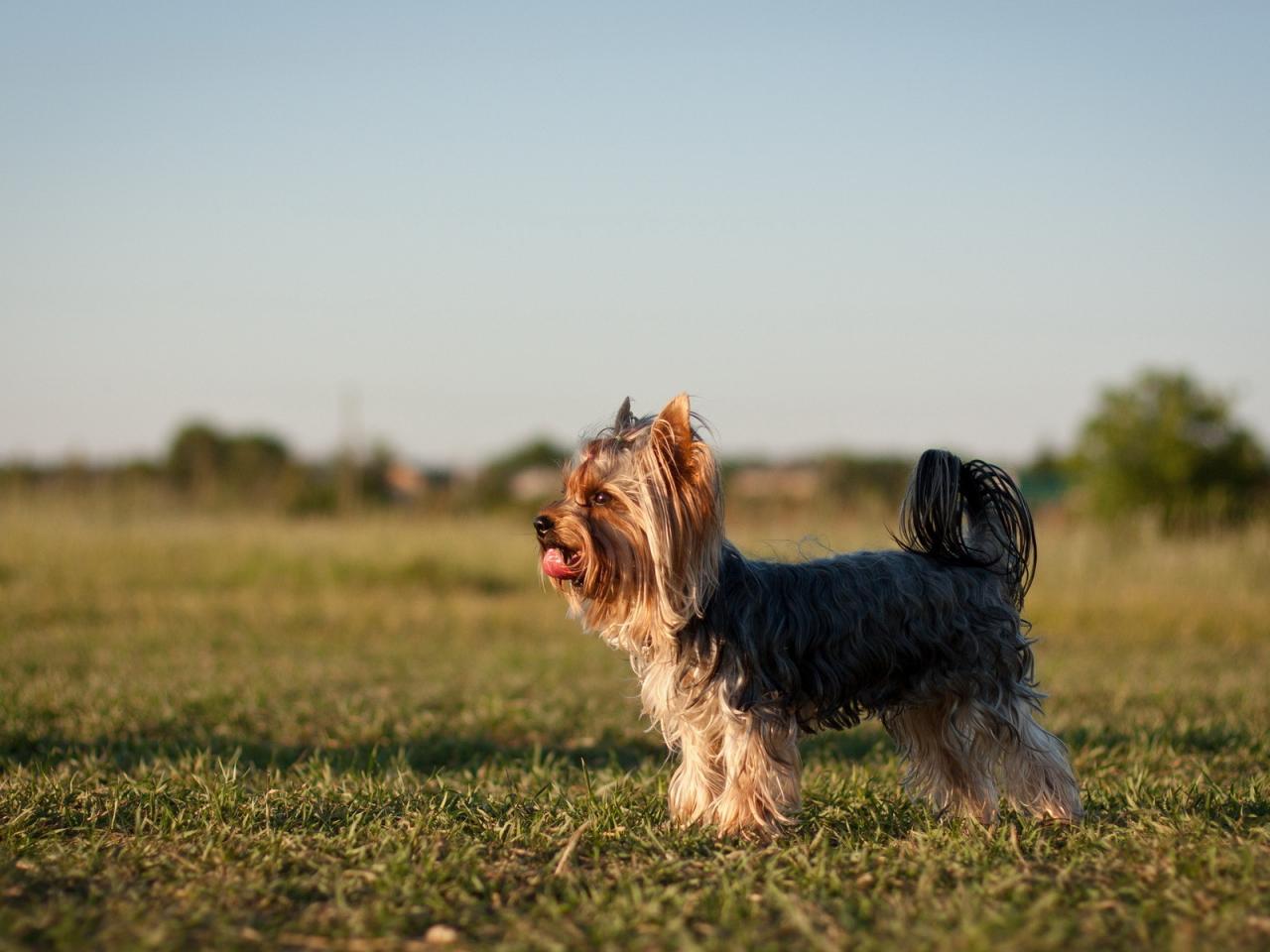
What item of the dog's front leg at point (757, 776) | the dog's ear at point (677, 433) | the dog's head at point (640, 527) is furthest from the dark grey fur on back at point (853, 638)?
the dog's ear at point (677, 433)

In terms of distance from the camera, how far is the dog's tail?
5.47 meters

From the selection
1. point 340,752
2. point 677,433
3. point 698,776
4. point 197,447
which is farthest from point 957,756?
point 197,447

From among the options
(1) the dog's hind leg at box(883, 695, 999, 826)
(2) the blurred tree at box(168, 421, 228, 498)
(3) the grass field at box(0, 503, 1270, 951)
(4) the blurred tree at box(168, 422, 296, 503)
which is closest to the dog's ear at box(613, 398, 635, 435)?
(3) the grass field at box(0, 503, 1270, 951)

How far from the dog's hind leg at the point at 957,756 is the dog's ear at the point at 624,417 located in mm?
1796

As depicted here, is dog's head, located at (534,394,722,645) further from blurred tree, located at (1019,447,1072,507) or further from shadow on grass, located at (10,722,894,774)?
blurred tree, located at (1019,447,1072,507)

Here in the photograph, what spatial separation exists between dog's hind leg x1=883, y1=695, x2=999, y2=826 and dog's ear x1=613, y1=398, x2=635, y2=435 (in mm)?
1796

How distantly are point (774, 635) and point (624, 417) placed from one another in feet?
3.90

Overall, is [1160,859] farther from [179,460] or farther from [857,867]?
[179,460]

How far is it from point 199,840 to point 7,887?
0.76 metres

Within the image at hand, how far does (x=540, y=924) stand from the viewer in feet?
12.1

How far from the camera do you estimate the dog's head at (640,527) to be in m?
4.95

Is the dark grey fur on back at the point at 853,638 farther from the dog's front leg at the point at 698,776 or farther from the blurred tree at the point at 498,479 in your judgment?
the blurred tree at the point at 498,479

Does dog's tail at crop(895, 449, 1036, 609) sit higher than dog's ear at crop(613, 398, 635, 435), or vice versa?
dog's ear at crop(613, 398, 635, 435)

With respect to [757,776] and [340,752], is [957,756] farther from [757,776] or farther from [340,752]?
[340,752]
